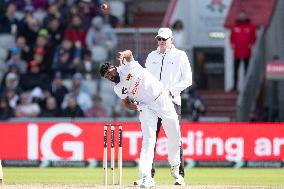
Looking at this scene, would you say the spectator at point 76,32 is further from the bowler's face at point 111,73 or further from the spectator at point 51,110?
the bowler's face at point 111,73

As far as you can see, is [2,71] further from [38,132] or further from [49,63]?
[38,132]

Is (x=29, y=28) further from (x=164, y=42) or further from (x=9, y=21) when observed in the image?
(x=164, y=42)

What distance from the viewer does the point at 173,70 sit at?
1788 centimetres

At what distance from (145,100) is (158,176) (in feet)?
14.1

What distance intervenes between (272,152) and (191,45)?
20.4ft

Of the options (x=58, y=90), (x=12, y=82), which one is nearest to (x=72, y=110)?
(x=58, y=90)

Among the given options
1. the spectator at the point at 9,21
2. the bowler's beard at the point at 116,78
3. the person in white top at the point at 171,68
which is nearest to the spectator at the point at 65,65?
the spectator at the point at 9,21

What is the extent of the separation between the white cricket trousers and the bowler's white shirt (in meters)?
0.12

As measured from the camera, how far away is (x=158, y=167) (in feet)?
79.5

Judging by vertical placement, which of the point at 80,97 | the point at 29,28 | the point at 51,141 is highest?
the point at 29,28

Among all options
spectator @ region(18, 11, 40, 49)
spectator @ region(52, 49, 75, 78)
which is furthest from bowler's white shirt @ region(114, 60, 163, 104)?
spectator @ region(18, 11, 40, 49)

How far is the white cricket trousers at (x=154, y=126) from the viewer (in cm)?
1716

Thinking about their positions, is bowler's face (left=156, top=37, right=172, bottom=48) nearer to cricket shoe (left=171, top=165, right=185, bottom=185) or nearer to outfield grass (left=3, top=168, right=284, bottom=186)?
cricket shoe (left=171, top=165, right=185, bottom=185)

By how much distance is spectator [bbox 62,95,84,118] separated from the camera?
2647 centimetres
